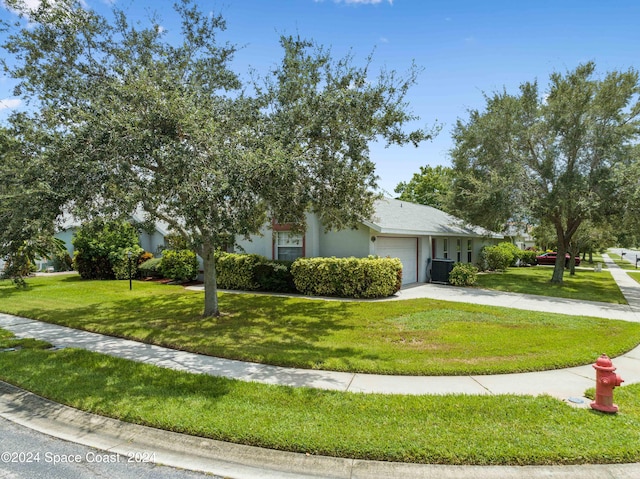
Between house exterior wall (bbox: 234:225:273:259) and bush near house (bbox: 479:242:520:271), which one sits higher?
house exterior wall (bbox: 234:225:273:259)

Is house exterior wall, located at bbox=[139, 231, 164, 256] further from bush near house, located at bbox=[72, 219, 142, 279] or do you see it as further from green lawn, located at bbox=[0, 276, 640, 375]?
green lawn, located at bbox=[0, 276, 640, 375]

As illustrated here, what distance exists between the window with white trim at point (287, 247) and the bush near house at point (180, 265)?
4413 mm

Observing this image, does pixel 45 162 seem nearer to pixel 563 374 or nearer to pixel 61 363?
pixel 61 363

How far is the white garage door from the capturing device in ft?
48.7

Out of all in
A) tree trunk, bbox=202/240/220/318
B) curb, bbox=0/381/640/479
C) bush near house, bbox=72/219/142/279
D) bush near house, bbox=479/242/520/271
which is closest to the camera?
curb, bbox=0/381/640/479

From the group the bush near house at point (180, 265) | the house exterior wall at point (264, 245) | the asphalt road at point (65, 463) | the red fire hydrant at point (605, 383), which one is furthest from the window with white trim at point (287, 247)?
the red fire hydrant at point (605, 383)

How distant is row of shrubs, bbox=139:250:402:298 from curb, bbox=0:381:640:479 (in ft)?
30.6

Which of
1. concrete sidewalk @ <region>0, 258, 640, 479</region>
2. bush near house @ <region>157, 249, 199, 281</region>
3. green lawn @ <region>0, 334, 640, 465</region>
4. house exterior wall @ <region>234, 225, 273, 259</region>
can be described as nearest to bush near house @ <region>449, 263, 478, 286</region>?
house exterior wall @ <region>234, 225, 273, 259</region>

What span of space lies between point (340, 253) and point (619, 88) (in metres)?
14.1

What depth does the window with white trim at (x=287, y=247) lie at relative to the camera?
50.5 ft

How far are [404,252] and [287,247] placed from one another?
5.20m

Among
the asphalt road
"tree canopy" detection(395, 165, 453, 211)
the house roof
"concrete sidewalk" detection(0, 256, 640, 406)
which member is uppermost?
"tree canopy" detection(395, 165, 453, 211)

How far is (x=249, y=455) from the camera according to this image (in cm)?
366

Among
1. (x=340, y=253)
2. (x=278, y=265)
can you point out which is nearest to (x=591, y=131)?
(x=340, y=253)
